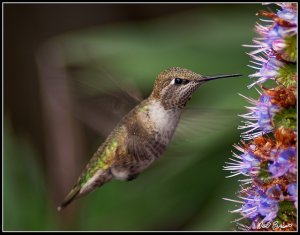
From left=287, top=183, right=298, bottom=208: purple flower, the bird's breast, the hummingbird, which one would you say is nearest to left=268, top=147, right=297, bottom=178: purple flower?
left=287, top=183, right=298, bottom=208: purple flower

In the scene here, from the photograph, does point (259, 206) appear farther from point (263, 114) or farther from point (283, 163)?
point (263, 114)

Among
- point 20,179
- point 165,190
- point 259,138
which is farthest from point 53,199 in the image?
point 259,138

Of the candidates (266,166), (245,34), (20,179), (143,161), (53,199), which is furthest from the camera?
(245,34)

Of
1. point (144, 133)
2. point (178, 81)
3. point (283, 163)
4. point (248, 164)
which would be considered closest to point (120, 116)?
point (144, 133)

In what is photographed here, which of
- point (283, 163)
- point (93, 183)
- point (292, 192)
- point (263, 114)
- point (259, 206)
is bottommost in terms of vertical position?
point (93, 183)

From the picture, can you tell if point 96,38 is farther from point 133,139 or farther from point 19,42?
point 133,139

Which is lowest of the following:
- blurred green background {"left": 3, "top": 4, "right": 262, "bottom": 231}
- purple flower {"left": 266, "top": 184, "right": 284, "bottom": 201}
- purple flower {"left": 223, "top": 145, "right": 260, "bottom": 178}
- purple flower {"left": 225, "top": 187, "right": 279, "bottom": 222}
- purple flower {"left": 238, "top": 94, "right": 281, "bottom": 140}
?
blurred green background {"left": 3, "top": 4, "right": 262, "bottom": 231}

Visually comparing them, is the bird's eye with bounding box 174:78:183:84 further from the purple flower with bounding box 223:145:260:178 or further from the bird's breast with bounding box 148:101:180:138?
the purple flower with bounding box 223:145:260:178
